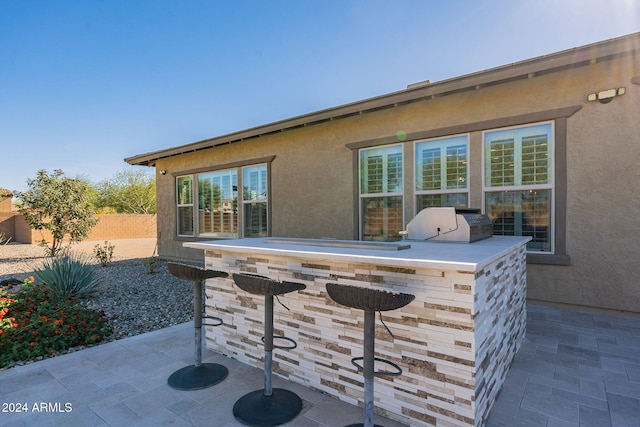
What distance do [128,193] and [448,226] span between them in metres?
31.6

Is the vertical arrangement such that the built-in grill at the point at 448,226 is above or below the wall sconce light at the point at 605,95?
below

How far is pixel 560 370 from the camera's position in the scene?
271 cm

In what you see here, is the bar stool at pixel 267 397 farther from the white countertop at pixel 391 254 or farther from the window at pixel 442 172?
the window at pixel 442 172

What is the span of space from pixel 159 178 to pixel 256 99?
472 centimetres

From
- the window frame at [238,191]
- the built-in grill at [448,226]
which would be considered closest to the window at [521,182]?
the built-in grill at [448,226]

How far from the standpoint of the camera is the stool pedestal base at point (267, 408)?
2.07 metres

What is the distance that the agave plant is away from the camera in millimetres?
5207

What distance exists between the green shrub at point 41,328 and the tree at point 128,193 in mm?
27207

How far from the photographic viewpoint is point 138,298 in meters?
5.56

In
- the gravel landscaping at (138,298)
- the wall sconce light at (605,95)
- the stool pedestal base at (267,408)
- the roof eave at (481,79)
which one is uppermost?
the roof eave at (481,79)

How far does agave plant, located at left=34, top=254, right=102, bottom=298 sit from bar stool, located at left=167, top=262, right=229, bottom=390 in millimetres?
3737

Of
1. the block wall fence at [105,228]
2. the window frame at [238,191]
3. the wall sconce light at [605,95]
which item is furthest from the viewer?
the block wall fence at [105,228]

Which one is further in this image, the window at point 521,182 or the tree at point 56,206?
the tree at point 56,206

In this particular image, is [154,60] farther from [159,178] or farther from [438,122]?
[438,122]
